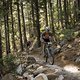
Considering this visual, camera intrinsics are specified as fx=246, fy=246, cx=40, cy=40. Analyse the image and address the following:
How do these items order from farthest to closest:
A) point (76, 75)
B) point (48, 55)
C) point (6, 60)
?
point (48, 55) < point (6, 60) < point (76, 75)

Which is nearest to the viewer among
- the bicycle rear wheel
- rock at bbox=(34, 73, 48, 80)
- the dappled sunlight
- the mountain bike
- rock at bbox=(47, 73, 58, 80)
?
rock at bbox=(34, 73, 48, 80)

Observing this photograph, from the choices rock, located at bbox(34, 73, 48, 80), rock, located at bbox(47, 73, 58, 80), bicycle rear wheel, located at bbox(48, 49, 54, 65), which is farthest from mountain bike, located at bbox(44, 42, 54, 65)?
rock, located at bbox(34, 73, 48, 80)

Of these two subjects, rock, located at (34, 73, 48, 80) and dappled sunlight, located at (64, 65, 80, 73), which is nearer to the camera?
rock, located at (34, 73, 48, 80)

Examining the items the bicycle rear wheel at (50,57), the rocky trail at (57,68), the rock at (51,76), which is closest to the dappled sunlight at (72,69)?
the rocky trail at (57,68)

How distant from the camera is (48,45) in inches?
559

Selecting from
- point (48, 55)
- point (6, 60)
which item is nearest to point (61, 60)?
point (48, 55)

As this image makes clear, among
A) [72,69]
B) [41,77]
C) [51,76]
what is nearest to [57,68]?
[72,69]

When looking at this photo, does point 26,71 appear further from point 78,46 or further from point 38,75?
point 78,46

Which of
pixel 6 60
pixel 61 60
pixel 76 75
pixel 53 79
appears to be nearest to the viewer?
pixel 53 79

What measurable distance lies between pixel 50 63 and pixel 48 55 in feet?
1.68

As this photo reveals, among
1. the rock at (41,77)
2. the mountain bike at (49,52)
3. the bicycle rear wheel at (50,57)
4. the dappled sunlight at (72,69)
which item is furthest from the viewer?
the bicycle rear wheel at (50,57)

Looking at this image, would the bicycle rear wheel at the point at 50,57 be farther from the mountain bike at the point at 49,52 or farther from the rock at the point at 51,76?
the rock at the point at 51,76

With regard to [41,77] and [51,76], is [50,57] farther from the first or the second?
[41,77]

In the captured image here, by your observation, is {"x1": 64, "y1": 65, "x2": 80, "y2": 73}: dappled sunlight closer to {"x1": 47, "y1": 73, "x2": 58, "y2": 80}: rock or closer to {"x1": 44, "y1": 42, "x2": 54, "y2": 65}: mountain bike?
{"x1": 44, "y1": 42, "x2": 54, "y2": 65}: mountain bike
